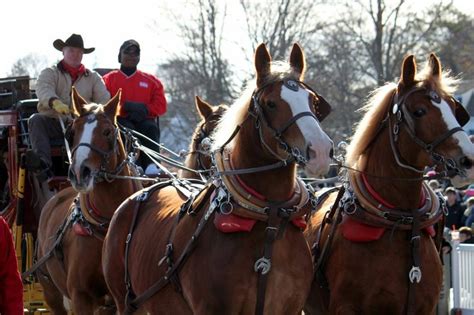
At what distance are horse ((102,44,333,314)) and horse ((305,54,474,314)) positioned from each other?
83 cm

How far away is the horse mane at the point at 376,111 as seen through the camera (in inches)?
294

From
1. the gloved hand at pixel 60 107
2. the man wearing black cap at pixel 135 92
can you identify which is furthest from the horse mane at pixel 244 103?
the man wearing black cap at pixel 135 92

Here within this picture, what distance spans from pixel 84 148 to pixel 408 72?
2907mm

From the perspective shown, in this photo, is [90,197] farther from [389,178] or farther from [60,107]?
[389,178]

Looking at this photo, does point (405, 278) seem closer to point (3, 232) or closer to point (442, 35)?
point (3, 232)

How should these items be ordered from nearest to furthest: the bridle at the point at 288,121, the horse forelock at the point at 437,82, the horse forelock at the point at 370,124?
the bridle at the point at 288,121 < the horse forelock at the point at 437,82 < the horse forelock at the point at 370,124

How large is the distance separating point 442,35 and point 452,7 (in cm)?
129

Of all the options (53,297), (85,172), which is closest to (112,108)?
(85,172)

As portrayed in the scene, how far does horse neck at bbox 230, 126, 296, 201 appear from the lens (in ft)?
21.8

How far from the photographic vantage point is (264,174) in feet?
21.9

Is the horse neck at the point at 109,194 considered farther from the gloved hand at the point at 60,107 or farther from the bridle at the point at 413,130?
the bridle at the point at 413,130

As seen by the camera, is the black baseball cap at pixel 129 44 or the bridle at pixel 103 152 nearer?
the bridle at pixel 103 152

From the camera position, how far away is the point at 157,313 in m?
7.34

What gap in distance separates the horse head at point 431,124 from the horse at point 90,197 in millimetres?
2713
